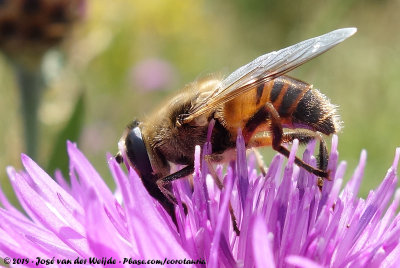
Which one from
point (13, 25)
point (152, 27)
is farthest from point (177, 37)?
point (13, 25)

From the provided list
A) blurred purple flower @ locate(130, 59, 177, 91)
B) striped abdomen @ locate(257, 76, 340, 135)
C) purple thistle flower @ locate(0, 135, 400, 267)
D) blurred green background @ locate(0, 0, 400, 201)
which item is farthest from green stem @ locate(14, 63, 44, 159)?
blurred purple flower @ locate(130, 59, 177, 91)

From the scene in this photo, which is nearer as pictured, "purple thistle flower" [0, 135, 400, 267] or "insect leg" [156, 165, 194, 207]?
"purple thistle flower" [0, 135, 400, 267]

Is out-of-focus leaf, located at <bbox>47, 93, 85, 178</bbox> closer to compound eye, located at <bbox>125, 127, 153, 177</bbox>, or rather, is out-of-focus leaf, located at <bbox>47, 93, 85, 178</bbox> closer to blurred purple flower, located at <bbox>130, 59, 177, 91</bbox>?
compound eye, located at <bbox>125, 127, 153, 177</bbox>

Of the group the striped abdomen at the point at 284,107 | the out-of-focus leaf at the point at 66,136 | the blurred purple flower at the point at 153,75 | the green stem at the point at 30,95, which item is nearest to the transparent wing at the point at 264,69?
the striped abdomen at the point at 284,107

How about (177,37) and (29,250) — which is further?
(177,37)

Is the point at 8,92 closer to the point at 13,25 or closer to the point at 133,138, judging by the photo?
the point at 13,25

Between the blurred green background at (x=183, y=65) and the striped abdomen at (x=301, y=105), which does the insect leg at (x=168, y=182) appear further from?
the blurred green background at (x=183, y=65)
